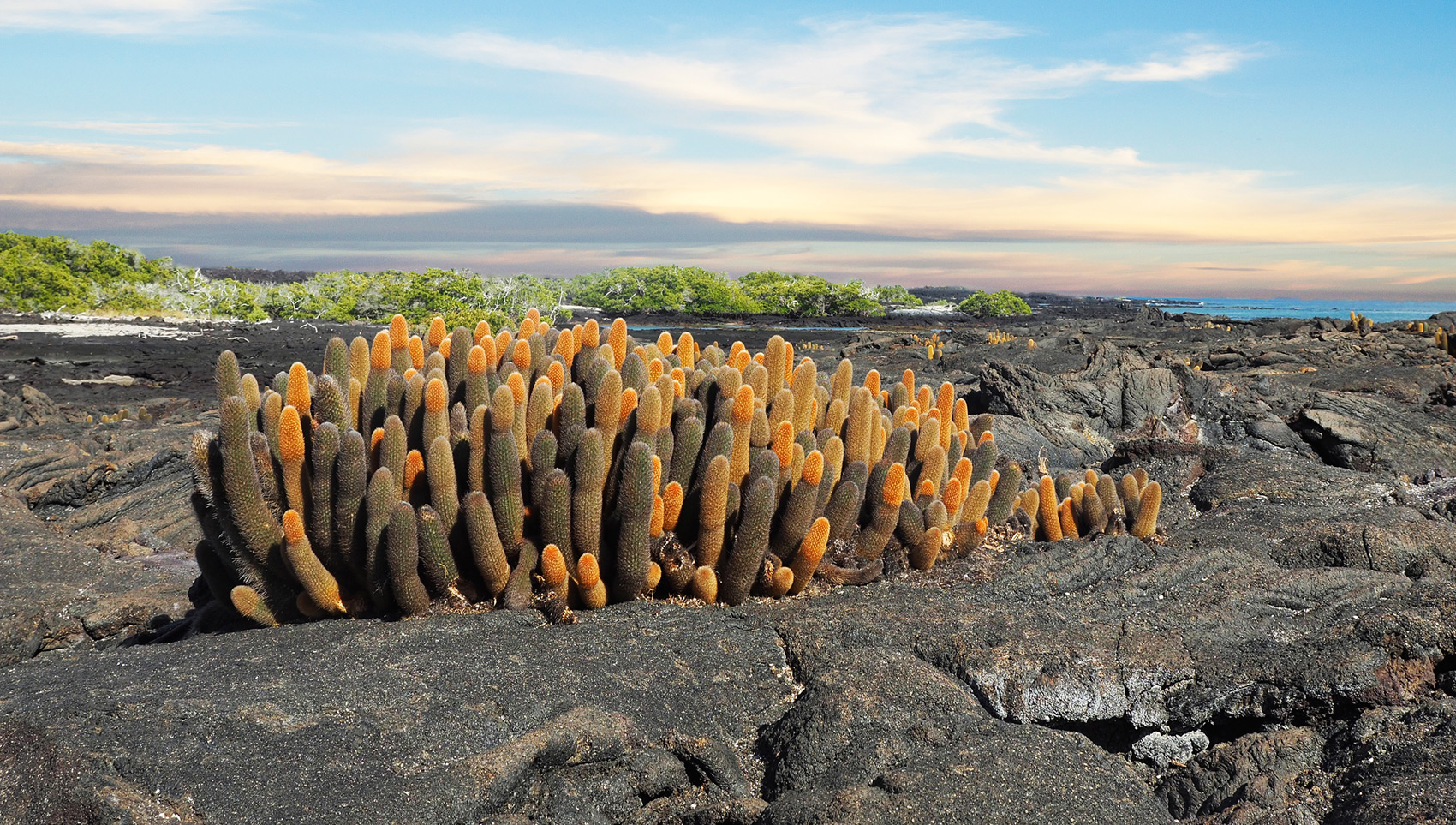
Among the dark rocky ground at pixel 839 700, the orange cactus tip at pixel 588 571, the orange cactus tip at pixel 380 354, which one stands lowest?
the dark rocky ground at pixel 839 700

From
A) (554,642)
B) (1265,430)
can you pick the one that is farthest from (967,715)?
(1265,430)

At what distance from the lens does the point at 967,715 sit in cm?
422

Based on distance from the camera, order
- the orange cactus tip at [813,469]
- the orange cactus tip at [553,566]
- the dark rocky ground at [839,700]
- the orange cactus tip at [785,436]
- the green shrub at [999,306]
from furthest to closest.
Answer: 1. the green shrub at [999,306]
2. the orange cactus tip at [785,436]
3. the orange cactus tip at [813,469]
4. the orange cactus tip at [553,566]
5. the dark rocky ground at [839,700]

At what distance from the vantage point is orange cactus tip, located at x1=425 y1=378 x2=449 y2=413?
5.40 meters

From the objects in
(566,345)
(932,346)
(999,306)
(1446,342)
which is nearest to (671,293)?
(999,306)

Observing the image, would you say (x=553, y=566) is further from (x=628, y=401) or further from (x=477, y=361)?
(x=477, y=361)

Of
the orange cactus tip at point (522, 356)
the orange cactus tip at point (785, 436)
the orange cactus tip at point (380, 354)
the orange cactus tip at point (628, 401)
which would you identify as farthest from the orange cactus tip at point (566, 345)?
the orange cactus tip at point (785, 436)

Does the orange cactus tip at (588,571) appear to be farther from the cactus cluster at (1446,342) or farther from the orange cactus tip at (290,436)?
the cactus cluster at (1446,342)

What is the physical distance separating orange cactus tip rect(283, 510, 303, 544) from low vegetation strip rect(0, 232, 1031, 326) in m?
31.6

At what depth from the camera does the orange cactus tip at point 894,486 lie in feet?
19.2

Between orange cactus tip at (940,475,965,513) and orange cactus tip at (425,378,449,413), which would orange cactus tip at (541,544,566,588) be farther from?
orange cactus tip at (940,475,965,513)

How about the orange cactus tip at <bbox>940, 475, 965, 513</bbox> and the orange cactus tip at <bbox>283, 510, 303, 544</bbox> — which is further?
the orange cactus tip at <bbox>940, 475, 965, 513</bbox>

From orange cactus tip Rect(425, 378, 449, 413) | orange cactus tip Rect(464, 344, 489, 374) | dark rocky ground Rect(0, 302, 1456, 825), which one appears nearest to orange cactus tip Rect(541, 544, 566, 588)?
dark rocky ground Rect(0, 302, 1456, 825)

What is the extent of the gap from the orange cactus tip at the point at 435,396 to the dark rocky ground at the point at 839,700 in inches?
44.5
